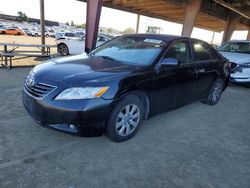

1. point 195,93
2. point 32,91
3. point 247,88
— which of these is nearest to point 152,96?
point 195,93

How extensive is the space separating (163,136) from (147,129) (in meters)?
0.32

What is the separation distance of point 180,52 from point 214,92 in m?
1.80

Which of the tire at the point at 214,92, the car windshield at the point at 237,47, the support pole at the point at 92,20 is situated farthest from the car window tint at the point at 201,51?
the car windshield at the point at 237,47

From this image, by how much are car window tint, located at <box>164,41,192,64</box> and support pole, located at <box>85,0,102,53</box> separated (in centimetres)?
353

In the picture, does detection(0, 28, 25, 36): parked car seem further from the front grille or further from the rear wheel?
the front grille

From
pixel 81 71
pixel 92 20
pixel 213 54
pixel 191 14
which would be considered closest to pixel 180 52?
pixel 213 54

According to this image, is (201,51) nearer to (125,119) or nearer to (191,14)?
(125,119)

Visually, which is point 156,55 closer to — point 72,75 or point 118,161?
point 72,75

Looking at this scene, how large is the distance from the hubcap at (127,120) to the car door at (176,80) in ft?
1.41

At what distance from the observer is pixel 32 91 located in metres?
2.97

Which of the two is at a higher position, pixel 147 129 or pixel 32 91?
pixel 32 91

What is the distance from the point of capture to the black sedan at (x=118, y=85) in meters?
2.71

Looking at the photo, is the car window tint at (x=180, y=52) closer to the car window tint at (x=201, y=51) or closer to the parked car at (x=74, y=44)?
the car window tint at (x=201, y=51)

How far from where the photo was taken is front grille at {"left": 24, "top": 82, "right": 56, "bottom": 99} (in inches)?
110
